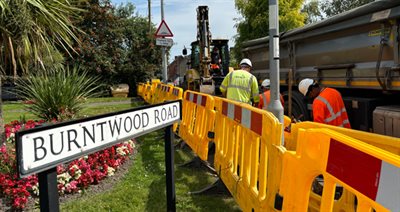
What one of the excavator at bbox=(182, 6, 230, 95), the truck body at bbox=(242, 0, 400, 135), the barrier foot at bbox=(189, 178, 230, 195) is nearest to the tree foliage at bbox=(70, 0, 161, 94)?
the excavator at bbox=(182, 6, 230, 95)

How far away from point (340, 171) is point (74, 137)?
1.44 m

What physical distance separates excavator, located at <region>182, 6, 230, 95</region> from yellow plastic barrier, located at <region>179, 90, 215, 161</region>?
18.2 ft

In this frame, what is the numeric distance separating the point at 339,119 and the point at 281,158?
239 centimetres

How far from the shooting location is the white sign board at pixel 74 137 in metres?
1.77

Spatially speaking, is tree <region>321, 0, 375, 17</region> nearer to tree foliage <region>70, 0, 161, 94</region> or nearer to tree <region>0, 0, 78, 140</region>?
tree foliage <region>70, 0, 161, 94</region>

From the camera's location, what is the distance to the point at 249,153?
3.60 m

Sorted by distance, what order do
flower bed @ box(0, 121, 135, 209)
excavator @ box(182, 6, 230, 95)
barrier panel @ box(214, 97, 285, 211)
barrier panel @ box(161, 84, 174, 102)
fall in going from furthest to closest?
1. excavator @ box(182, 6, 230, 95)
2. barrier panel @ box(161, 84, 174, 102)
3. flower bed @ box(0, 121, 135, 209)
4. barrier panel @ box(214, 97, 285, 211)

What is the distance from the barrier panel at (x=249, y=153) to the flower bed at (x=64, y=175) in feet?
5.43

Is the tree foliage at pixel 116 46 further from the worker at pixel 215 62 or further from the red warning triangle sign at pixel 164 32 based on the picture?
the red warning triangle sign at pixel 164 32

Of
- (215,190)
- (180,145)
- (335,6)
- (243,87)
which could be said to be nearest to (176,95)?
(180,145)

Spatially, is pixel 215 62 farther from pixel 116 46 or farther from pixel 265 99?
pixel 116 46

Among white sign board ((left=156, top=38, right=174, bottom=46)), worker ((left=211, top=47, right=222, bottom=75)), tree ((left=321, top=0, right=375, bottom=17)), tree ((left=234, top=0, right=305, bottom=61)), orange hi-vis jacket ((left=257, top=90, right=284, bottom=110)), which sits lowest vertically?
orange hi-vis jacket ((left=257, top=90, right=284, bottom=110))

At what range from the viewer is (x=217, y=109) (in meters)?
5.04

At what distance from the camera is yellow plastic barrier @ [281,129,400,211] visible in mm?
1405
